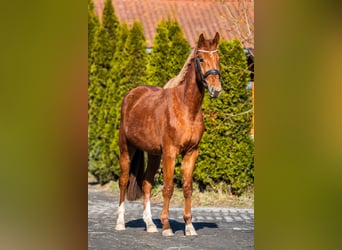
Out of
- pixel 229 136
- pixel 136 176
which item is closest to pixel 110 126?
pixel 229 136

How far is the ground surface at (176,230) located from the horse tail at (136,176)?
37 centimetres

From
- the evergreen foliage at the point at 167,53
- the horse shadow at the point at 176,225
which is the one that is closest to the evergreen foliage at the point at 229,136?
the evergreen foliage at the point at 167,53

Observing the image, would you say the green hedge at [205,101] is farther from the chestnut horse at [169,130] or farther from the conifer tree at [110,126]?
the chestnut horse at [169,130]

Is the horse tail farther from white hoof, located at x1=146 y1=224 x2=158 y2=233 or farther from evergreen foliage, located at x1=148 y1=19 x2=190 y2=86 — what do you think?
evergreen foliage, located at x1=148 y1=19 x2=190 y2=86

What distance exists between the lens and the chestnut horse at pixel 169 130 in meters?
4.80

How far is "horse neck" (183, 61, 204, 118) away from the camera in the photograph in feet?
16.5

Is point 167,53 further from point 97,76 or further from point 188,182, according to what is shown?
point 188,182

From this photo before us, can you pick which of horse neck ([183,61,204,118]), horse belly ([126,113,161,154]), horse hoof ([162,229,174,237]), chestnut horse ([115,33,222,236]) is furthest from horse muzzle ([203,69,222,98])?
horse hoof ([162,229,174,237])

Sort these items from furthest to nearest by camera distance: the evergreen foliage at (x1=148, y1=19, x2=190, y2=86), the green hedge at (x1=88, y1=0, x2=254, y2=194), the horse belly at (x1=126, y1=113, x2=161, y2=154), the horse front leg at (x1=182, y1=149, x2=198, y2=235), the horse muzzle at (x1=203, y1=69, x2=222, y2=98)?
the evergreen foliage at (x1=148, y1=19, x2=190, y2=86)
the green hedge at (x1=88, y1=0, x2=254, y2=194)
the horse belly at (x1=126, y1=113, x2=161, y2=154)
the horse front leg at (x1=182, y1=149, x2=198, y2=235)
the horse muzzle at (x1=203, y1=69, x2=222, y2=98)

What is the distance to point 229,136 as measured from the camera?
26.1ft

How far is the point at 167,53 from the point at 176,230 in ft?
11.7

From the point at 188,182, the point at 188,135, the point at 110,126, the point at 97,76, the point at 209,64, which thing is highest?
the point at 97,76
